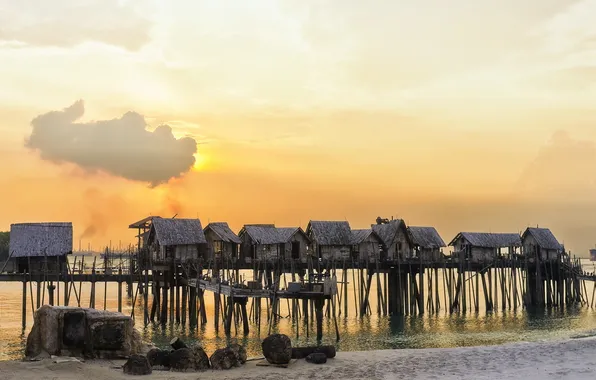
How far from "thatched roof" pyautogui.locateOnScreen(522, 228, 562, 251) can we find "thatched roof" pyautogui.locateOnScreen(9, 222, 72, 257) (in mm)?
41584

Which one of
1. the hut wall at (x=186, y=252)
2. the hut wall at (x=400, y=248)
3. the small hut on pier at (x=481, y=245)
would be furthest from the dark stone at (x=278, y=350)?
the small hut on pier at (x=481, y=245)

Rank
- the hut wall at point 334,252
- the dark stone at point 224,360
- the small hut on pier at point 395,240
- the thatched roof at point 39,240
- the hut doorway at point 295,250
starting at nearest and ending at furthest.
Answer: the dark stone at point 224,360
the thatched roof at point 39,240
the hut doorway at point 295,250
the hut wall at point 334,252
the small hut on pier at point 395,240

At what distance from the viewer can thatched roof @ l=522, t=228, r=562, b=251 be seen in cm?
5831

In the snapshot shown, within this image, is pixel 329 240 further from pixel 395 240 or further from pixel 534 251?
pixel 534 251

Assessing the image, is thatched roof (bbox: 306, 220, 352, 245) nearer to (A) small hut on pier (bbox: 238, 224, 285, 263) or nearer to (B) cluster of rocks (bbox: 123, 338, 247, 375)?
(A) small hut on pier (bbox: 238, 224, 285, 263)

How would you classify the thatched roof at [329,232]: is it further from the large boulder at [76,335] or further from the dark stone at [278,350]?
the large boulder at [76,335]

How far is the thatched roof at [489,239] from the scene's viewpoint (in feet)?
190

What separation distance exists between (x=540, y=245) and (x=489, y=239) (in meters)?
4.65

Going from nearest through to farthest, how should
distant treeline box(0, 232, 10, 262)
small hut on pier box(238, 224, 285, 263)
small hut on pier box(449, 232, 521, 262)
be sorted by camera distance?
small hut on pier box(238, 224, 285, 263) < small hut on pier box(449, 232, 521, 262) < distant treeline box(0, 232, 10, 262)

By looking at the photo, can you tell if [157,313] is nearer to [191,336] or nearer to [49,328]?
[191,336]

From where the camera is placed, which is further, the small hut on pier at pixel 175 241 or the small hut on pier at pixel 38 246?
the small hut on pier at pixel 175 241

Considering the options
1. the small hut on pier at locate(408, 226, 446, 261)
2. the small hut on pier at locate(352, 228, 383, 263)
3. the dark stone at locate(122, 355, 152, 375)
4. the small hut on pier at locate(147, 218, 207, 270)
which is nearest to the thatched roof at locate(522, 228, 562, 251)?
the small hut on pier at locate(408, 226, 446, 261)

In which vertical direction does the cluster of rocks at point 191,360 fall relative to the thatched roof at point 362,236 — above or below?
below

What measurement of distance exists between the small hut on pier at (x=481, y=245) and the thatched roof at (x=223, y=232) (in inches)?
820
